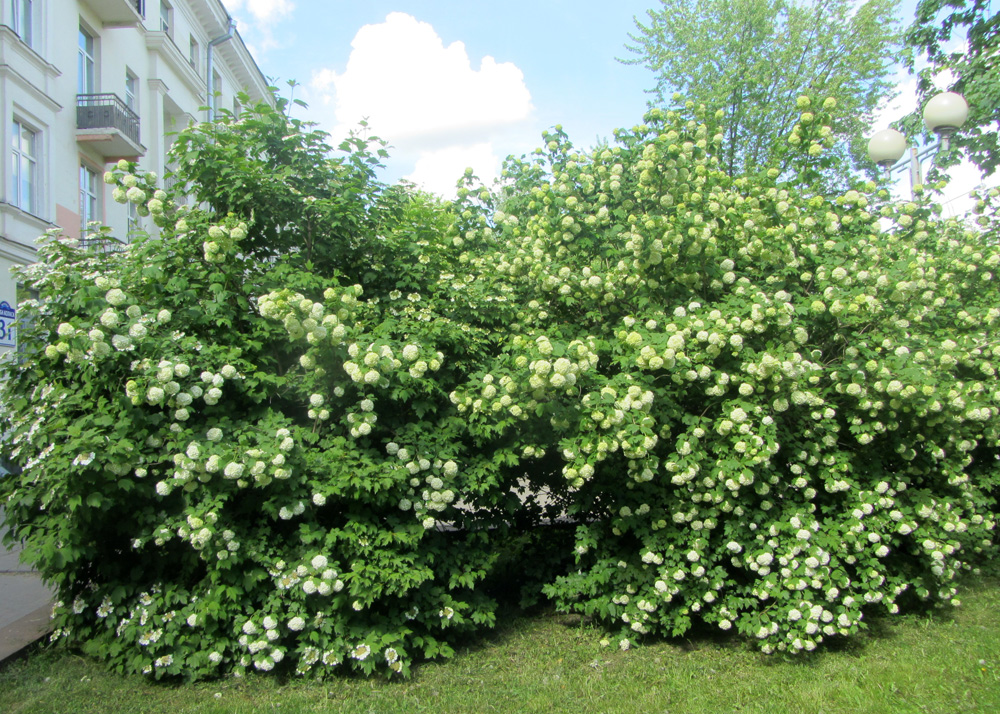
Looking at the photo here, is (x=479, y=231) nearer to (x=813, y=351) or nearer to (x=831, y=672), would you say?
(x=813, y=351)

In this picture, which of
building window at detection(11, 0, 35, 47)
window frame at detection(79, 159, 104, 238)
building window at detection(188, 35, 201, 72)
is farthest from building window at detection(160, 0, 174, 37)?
building window at detection(11, 0, 35, 47)

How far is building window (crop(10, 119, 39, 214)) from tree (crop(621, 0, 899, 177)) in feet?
44.8

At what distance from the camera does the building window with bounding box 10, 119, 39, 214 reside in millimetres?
13180

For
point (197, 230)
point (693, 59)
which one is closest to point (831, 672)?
point (197, 230)

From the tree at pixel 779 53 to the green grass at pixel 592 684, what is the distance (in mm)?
14587

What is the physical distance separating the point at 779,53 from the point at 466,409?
1739cm

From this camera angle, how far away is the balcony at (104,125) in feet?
49.6

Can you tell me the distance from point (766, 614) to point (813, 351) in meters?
1.80

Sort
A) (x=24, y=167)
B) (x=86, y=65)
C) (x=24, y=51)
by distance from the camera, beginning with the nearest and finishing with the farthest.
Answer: (x=24, y=51), (x=24, y=167), (x=86, y=65)

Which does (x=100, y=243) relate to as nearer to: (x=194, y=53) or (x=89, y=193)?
(x=89, y=193)

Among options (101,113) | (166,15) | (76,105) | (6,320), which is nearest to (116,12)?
(76,105)

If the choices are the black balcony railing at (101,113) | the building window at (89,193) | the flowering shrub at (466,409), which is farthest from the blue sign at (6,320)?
the flowering shrub at (466,409)

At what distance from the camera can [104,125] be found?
15188 millimetres

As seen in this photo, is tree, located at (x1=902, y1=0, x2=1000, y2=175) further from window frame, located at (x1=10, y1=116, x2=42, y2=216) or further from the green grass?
window frame, located at (x1=10, y1=116, x2=42, y2=216)
